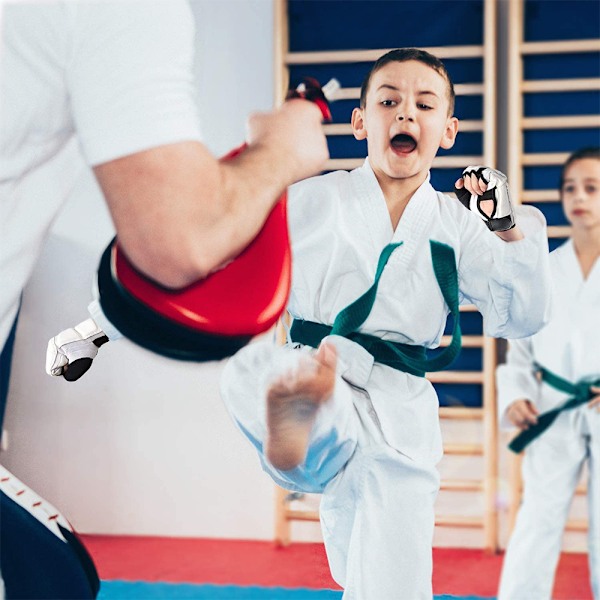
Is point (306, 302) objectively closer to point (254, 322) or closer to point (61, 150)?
point (254, 322)

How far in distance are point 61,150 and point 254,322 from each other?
19cm

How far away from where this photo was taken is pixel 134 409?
1.02 metres

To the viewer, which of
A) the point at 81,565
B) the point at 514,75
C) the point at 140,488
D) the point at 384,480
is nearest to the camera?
the point at 81,565

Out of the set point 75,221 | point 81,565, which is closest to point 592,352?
point 75,221

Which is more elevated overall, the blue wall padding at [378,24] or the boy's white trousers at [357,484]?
the blue wall padding at [378,24]

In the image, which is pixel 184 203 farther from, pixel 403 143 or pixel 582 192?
pixel 582 192

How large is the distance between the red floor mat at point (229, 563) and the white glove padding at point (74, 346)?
0.87ft

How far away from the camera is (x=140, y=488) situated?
1031mm

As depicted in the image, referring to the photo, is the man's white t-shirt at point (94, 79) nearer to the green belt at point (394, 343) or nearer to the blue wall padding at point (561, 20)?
the green belt at point (394, 343)

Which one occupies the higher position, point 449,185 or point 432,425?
point 449,185

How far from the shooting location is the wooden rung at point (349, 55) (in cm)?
97

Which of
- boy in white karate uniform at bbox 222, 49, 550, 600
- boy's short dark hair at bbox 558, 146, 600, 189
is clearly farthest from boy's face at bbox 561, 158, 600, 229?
boy in white karate uniform at bbox 222, 49, 550, 600

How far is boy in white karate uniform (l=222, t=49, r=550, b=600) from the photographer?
771 mm

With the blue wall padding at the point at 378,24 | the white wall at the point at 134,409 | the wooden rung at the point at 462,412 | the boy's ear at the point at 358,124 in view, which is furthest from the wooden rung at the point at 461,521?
the blue wall padding at the point at 378,24
